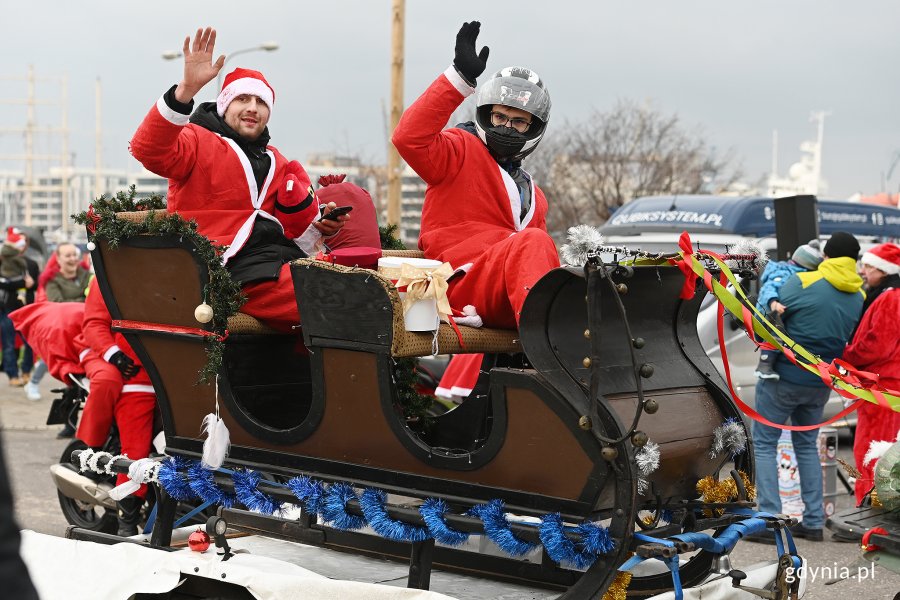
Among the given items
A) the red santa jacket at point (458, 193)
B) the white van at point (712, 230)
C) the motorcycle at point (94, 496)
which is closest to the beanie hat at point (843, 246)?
the white van at point (712, 230)

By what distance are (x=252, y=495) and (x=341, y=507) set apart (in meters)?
0.46

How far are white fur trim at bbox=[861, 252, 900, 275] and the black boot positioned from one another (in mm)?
5123

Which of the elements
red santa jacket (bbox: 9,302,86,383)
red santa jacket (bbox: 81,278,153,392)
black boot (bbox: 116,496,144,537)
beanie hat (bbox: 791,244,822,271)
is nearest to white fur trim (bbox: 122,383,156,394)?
red santa jacket (bbox: 81,278,153,392)

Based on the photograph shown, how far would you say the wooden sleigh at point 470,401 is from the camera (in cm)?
355

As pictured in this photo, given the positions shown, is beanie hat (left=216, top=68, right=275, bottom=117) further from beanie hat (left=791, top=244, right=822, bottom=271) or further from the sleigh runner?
beanie hat (left=791, top=244, right=822, bottom=271)

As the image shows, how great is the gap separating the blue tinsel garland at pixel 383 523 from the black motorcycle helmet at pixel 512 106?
1715mm

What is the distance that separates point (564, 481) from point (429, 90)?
1.75m

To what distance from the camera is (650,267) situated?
385 centimetres

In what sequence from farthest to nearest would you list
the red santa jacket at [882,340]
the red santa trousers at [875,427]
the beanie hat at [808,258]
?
the beanie hat at [808,258] < the red santa jacket at [882,340] < the red santa trousers at [875,427]

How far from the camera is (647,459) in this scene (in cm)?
349

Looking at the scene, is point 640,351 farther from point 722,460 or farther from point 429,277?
point 429,277

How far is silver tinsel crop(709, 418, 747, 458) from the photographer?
401 cm

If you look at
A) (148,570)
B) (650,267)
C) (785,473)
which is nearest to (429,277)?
(650,267)

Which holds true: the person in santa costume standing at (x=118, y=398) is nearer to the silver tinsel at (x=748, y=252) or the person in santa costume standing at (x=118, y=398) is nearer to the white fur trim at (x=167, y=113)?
the white fur trim at (x=167, y=113)
